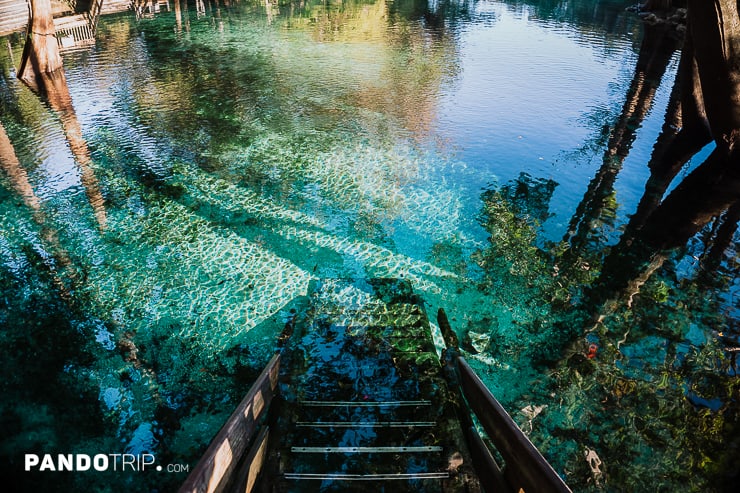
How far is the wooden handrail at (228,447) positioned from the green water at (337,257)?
131cm

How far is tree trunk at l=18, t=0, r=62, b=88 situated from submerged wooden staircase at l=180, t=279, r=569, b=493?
15.1 m

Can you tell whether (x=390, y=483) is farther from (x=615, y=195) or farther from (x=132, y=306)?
(x=615, y=195)

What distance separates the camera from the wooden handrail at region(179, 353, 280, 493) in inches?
98.4

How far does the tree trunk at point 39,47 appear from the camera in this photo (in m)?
13.8

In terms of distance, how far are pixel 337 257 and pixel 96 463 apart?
13.4 ft

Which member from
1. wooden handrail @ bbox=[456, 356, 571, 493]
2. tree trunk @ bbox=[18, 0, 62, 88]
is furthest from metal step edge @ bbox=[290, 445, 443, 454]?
tree trunk @ bbox=[18, 0, 62, 88]

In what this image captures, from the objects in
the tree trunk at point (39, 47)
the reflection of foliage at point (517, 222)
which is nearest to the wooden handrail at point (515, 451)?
the reflection of foliage at point (517, 222)

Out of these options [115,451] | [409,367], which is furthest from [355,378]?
[115,451]

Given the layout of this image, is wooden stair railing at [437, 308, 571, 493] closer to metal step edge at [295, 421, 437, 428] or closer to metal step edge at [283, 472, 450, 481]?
metal step edge at [283, 472, 450, 481]

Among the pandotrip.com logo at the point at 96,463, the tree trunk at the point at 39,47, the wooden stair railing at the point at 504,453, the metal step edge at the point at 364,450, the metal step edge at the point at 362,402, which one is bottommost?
the pandotrip.com logo at the point at 96,463

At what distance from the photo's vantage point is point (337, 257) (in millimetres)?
7035

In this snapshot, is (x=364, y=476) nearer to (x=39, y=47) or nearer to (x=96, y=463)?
(x=96, y=463)

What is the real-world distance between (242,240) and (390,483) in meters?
5.04

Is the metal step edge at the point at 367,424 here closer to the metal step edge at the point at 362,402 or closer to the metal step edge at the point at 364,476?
the metal step edge at the point at 362,402
